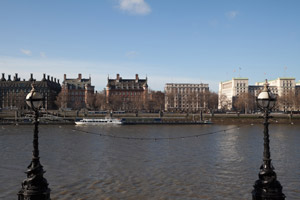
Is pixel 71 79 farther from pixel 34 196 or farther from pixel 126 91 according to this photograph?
pixel 34 196

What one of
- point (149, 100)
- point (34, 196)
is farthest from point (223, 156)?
point (149, 100)

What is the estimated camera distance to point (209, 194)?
50.3ft

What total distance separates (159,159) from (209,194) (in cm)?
972

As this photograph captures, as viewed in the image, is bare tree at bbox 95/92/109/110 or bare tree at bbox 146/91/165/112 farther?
bare tree at bbox 146/91/165/112

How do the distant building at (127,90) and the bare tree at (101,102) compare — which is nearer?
the bare tree at (101,102)

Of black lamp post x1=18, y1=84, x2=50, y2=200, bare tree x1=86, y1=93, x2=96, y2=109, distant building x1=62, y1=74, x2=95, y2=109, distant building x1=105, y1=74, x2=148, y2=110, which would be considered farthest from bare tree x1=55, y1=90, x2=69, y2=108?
black lamp post x1=18, y1=84, x2=50, y2=200

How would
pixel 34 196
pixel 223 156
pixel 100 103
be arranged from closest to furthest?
pixel 34 196 → pixel 223 156 → pixel 100 103

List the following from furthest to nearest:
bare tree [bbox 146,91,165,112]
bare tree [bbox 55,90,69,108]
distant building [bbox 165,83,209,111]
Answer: distant building [bbox 165,83,209,111] < bare tree [bbox 146,91,165,112] < bare tree [bbox 55,90,69,108]

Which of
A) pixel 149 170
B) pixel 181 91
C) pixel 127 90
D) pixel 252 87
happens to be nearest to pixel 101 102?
pixel 127 90

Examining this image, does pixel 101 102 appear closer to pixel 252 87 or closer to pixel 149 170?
pixel 252 87

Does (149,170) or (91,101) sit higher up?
(91,101)

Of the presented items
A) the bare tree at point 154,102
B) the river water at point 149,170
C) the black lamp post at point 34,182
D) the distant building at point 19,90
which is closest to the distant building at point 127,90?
the bare tree at point 154,102

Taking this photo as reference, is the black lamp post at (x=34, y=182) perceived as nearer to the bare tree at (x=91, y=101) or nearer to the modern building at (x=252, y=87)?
the bare tree at (x=91, y=101)

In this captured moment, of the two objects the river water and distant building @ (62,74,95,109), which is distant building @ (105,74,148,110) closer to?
distant building @ (62,74,95,109)
